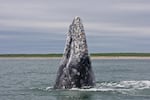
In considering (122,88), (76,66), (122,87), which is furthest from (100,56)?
(76,66)

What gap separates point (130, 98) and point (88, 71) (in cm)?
204

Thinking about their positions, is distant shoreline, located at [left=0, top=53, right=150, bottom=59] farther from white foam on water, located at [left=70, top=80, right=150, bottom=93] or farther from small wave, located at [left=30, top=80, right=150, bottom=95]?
small wave, located at [left=30, top=80, right=150, bottom=95]

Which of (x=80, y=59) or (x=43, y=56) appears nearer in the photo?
(x=80, y=59)

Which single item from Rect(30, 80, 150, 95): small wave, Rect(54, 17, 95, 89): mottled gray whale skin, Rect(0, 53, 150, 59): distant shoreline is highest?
Rect(54, 17, 95, 89): mottled gray whale skin

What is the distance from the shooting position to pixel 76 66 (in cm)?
2134

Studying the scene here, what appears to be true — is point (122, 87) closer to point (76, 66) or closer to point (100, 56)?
point (76, 66)

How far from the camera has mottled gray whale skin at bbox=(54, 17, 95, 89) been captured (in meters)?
21.3

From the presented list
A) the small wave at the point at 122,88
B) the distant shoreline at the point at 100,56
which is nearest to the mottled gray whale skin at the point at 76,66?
the small wave at the point at 122,88

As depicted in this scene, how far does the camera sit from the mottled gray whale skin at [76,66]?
21328 millimetres

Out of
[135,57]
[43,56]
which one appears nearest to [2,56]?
[43,56]

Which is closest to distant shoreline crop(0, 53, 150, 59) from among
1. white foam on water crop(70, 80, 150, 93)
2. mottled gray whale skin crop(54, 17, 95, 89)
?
white foam on water crop(70, 80, 150, 93)

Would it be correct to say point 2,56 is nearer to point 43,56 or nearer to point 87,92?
point 43,56

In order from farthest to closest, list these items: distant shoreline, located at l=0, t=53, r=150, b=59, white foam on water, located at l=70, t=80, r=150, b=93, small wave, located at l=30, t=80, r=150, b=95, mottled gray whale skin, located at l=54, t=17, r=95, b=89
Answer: distant shoreline, located at l=0, t=53, r=150, b=59 < white foam on water, located at l=70, t=80, r=150, b=93 < small wave, located at l=30, t=80, r=150, b=95 < mottled gray whale skin, located at l=54, t=17, r=95, b=89

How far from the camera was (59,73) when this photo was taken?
21625 mm
